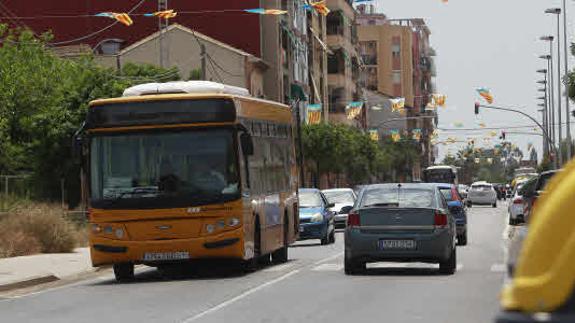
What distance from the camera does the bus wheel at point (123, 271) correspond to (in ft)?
78.4

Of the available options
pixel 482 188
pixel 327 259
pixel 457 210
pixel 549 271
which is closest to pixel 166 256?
pixel 327 259

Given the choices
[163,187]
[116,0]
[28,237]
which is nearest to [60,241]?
[28,237]

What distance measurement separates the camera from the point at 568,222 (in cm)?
415

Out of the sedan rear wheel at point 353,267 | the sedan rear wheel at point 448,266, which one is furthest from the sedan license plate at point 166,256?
the sedan rear wheel at point 448,266

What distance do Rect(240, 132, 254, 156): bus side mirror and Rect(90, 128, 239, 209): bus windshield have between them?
215 mm

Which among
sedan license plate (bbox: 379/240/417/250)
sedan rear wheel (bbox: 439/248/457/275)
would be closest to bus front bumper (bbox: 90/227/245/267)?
sedan license plate (bbox: 379/240/417/250)

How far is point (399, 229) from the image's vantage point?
880 inches

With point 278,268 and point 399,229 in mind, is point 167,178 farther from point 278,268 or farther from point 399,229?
point 278,268

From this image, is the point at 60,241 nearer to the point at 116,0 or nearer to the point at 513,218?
the point at 513,218

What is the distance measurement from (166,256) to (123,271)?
1.53m

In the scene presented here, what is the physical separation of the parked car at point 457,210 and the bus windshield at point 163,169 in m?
13.8

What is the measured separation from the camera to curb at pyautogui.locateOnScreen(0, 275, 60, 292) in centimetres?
2228

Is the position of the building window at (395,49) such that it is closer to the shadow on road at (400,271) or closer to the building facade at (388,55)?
the building facade at (388,55)

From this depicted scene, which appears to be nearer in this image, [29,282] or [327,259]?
[29,282]
